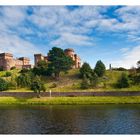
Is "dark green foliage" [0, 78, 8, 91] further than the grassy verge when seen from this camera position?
Yes

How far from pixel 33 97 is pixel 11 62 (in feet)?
181

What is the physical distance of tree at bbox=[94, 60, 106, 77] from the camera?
96562mm

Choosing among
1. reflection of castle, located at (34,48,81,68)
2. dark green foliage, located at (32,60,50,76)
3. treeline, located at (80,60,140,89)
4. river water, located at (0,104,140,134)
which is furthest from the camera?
reflection of castle, located at (34,48,81,68)

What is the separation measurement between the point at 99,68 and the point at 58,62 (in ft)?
44.3

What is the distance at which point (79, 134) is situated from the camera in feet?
115

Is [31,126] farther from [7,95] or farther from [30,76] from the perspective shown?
[30,76]

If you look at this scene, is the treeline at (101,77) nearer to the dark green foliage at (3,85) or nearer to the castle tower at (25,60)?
the dark green foliage at (3,85)

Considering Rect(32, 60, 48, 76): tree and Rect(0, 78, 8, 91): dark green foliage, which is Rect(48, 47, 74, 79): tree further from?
Rect(0, 78, 8, 91): dark green foliage

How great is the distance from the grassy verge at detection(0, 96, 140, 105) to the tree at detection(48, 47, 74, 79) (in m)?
25.3

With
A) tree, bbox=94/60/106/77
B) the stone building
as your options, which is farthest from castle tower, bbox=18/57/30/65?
tree, bbox=94/60/106/77

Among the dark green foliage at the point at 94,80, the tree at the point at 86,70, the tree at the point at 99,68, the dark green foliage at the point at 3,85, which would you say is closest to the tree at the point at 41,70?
the tree at the point at 86,70

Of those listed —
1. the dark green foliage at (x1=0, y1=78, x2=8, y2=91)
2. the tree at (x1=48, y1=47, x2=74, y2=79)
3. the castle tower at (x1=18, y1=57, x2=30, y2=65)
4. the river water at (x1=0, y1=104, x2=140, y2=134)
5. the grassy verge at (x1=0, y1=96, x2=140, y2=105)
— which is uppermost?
the castle tower at (x1=18, y1=57, x2=30, y2=65)

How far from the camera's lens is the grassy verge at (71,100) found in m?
71.9
